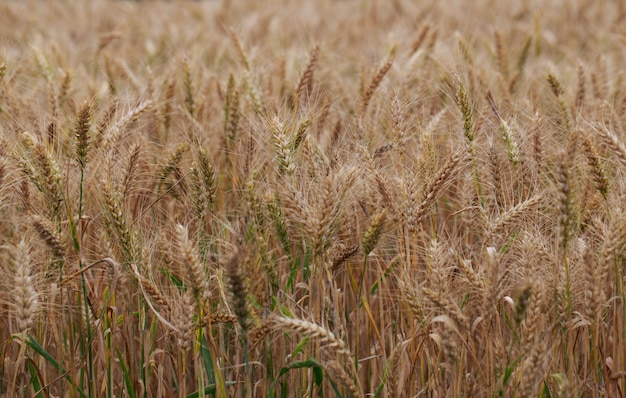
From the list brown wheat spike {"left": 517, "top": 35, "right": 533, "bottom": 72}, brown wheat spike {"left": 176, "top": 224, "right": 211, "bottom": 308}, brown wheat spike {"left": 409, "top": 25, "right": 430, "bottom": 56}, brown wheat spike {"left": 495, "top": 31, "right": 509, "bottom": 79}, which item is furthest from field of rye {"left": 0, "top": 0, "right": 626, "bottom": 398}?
brown wheat spike {"left": 517, "top": 35, "right": 533, "bottom": 72}

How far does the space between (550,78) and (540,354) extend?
5.29 feet

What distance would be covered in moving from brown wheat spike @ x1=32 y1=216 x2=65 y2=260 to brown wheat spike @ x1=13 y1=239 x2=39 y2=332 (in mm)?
76

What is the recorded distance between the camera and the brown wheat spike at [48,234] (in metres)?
1.67

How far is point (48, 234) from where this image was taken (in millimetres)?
1700

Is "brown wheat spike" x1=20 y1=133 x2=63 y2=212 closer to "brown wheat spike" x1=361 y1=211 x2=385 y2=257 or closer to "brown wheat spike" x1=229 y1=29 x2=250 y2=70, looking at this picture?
"brown wheat spike" x1=361 y1=211 x2=385 y2=257

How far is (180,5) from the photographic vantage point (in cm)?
827

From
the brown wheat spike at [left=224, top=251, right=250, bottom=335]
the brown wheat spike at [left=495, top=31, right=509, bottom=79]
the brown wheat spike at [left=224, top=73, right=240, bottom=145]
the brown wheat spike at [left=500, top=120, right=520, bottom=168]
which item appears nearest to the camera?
the brown wheat spike at [left=224, top=251, right=250, bottom=335]

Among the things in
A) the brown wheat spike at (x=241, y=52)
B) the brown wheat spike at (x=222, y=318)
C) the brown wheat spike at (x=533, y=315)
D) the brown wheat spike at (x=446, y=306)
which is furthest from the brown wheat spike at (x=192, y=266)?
the brown wheat spike at (x=241, y=52)

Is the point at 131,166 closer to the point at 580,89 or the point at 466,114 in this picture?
the point at 466,114

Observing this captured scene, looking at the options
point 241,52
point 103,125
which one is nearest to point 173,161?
point 103,125

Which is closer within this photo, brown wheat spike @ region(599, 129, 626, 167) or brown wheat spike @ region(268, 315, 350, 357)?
brown wheat spike @ region(268, 315, 350, 357)

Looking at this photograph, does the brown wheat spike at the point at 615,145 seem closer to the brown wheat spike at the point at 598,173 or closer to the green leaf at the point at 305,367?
the brown wheat spike at the point at 598,173

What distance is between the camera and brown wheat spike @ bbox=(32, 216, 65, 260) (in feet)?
5.49

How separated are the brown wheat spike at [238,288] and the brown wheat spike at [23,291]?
507 millimetres
